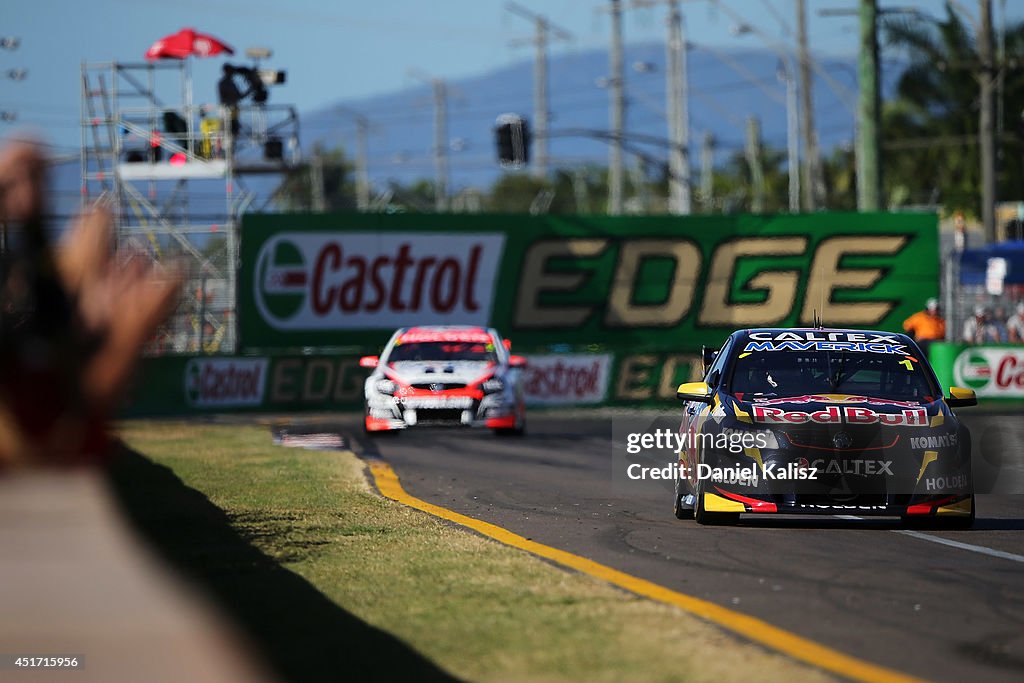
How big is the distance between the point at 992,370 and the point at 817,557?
69.4ft

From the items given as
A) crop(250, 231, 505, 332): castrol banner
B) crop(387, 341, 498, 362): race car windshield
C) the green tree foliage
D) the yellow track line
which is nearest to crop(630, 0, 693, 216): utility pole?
the green tree foliage

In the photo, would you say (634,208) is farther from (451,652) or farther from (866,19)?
(451,652)

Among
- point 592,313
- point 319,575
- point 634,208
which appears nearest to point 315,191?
point 634,208

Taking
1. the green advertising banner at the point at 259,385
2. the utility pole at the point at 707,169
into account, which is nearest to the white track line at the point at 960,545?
the green advertising banner at the point at 259,385

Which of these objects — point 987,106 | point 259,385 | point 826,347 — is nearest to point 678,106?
point 987,106

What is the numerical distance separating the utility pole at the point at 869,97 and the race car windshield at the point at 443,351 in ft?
37.7

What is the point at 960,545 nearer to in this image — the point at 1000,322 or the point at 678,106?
the point at 1000,322

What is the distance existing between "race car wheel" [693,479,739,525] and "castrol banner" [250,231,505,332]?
765 inches

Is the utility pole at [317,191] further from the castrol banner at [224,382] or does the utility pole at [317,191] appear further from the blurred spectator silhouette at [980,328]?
the blurred spectator silhouette at [980,328]

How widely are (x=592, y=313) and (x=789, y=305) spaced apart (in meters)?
3.69

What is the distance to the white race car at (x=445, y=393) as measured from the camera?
884 inches

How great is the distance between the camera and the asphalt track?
7500 millimetres

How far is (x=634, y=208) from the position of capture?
405 feet

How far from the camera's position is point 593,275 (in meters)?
31.6
